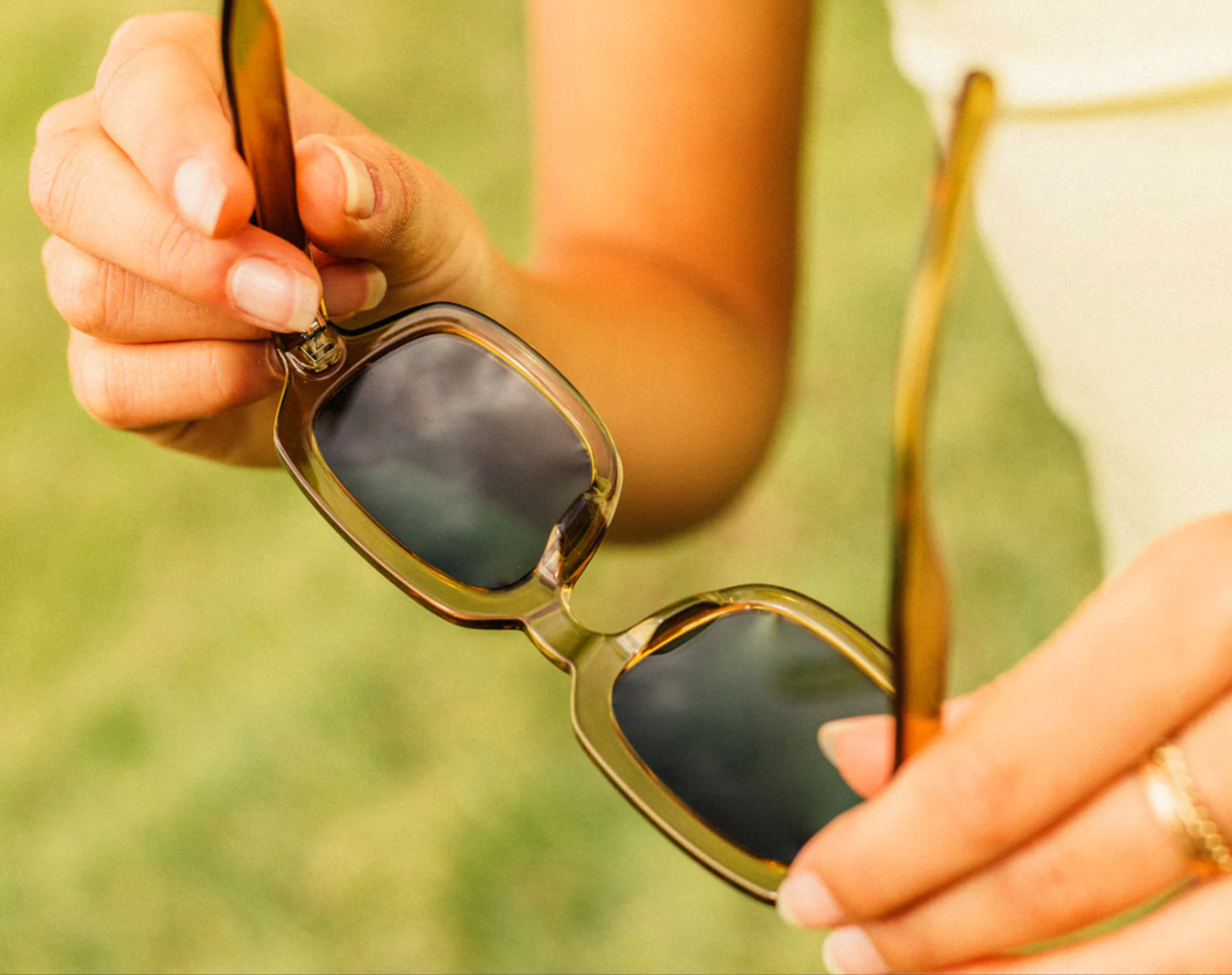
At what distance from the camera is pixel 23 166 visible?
6.78 feet

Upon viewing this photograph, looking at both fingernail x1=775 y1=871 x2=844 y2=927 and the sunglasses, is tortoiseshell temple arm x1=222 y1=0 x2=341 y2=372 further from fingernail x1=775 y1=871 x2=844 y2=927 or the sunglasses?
fingernail x1=775 y1=871 x2=844 y2=927

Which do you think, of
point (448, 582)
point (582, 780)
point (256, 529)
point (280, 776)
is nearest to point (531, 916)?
point (582, 780)

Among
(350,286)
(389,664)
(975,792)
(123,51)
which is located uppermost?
(123,51)

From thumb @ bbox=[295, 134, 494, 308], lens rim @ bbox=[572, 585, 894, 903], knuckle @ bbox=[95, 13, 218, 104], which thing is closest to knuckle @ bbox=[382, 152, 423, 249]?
thumb @ bbox=[295, 134, 494, 308]

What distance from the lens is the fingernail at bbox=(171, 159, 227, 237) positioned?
1.64 ft

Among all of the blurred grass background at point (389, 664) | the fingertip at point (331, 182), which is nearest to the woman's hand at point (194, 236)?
the fingertip at point (331, 182)

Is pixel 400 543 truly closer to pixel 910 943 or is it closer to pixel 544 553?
pixel 544 553

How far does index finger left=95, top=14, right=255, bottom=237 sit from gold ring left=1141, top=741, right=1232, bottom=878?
457 millimetres

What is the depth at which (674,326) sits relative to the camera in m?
0.84

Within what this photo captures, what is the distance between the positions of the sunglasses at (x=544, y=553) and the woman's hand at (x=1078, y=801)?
0.37 ft

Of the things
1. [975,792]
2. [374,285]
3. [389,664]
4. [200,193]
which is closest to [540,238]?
[374,285]

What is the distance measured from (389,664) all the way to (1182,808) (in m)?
1.24

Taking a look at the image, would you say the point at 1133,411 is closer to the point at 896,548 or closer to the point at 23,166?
the point at 896,548

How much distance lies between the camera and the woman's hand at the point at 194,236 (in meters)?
0.52
